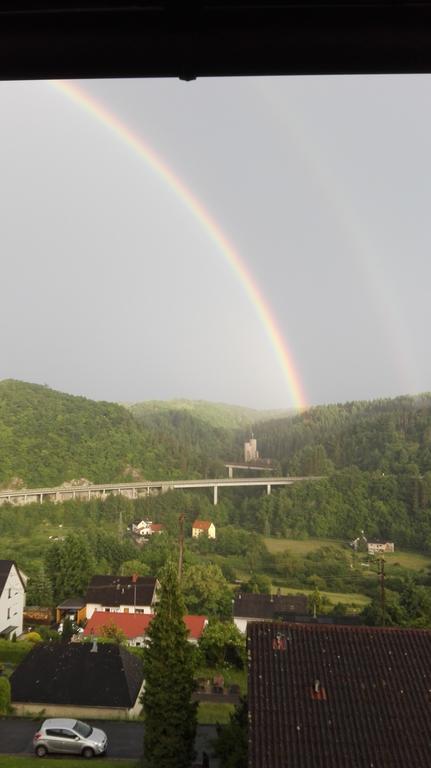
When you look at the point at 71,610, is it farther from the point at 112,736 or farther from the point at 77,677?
the point at 112,736

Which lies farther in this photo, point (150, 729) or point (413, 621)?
point (413, 621)

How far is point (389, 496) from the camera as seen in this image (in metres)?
34.1

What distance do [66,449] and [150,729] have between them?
3122 cm

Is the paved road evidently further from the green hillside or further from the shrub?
the green hillside

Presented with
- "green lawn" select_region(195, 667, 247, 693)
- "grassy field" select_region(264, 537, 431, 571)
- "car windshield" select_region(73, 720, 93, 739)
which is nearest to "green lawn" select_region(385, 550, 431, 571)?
"grassy field" select_region(264, 537, 431, 571)

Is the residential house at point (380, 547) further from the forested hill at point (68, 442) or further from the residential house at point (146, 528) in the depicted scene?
the forested hill at point (68, 442)

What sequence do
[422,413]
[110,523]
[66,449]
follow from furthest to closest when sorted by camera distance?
[422,413], [66,449], [110,523]

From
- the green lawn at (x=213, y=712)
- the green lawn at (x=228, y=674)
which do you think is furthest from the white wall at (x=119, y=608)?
the green lawn at (x=213, y=712)

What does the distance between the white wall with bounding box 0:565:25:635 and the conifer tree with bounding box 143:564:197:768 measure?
8.54 meters

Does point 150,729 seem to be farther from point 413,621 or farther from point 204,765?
point 413,621

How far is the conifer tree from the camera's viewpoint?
6.27m

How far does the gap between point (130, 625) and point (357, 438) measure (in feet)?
109

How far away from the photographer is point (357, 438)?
44.2 metres

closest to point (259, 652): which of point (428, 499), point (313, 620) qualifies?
point (313, 620)
